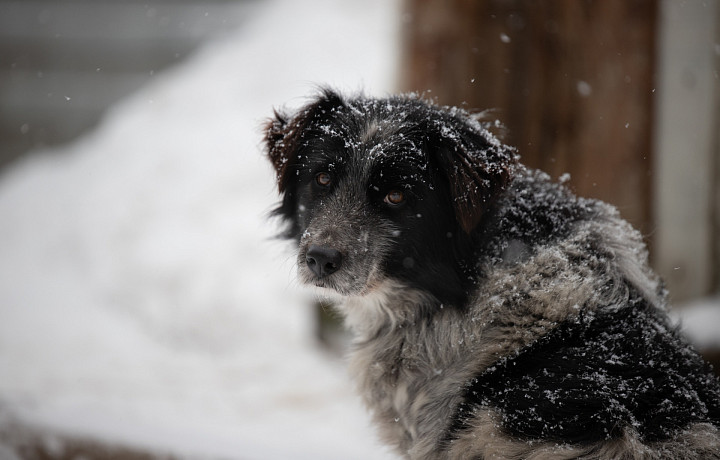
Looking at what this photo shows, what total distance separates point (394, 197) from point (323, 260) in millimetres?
357

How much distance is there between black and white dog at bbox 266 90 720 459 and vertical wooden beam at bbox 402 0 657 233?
Answer: 1.72m

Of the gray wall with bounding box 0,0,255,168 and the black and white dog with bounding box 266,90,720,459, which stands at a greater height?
the gray wall with bounding box 0,0,255,168

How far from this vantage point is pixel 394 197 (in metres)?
2.55

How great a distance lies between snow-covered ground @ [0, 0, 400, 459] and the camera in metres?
4.95

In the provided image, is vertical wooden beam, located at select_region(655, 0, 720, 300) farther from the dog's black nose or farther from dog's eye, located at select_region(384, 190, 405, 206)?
the dog's black nose

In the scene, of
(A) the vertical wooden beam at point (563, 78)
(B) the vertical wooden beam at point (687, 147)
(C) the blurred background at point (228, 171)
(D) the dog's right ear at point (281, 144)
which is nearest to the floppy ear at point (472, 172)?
(D) the dog's right ear at point (281, 144)

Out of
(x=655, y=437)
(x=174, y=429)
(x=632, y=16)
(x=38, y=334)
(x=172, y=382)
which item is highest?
(x=632, y=16)

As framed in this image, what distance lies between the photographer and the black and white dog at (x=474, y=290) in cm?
212

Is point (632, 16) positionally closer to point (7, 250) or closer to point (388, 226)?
point (388, 226)

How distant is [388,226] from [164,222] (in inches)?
206

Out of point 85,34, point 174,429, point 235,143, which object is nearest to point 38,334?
point 235,143

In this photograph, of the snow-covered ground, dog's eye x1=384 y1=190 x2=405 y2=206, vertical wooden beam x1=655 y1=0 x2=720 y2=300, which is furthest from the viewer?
the snow-covered ground

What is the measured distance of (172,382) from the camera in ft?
18.7

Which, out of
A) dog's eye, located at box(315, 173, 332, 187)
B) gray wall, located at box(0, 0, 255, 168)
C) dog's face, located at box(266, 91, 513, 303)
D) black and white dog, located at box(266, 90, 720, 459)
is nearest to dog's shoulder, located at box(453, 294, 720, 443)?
black and white dog, located at box(266, 90, 720, 459)
